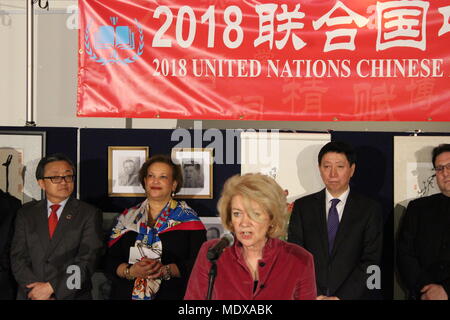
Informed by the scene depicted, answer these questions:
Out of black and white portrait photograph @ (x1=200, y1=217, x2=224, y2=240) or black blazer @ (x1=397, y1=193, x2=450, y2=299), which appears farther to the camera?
black and white portrait photograph @ (x1=200, y1=217, x2=224, y2=240)

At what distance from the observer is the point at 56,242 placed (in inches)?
147

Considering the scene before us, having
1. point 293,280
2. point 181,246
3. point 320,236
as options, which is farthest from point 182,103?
point 293,280

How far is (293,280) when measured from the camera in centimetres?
247

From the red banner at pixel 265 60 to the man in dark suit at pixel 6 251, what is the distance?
94 cm

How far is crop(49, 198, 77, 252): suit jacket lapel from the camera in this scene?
3.73m

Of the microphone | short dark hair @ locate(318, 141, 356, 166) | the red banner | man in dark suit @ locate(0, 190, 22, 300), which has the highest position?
the red banner

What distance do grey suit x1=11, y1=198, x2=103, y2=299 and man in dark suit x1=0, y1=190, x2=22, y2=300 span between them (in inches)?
2.4

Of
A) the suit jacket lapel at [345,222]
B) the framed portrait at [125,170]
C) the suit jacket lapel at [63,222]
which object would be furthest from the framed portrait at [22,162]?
the suit jacket lapel at [345,222]

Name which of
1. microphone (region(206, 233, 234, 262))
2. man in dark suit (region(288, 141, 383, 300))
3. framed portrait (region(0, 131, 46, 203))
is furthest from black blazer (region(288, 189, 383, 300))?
framed portrait (region(0, 131, 46, 203))

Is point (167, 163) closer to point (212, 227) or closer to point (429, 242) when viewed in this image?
point (212, 227)

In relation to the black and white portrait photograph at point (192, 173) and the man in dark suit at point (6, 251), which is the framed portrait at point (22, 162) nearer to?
the man in dark suit at point (6, 251)

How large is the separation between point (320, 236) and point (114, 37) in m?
2.04

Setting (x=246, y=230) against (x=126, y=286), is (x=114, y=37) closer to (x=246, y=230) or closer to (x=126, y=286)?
(x=126, y=286)

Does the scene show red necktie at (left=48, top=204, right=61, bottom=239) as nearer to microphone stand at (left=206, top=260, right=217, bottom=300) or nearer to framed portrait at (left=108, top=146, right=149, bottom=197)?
framed portrait at (left=108, top=146, right=149, bottom=197)
